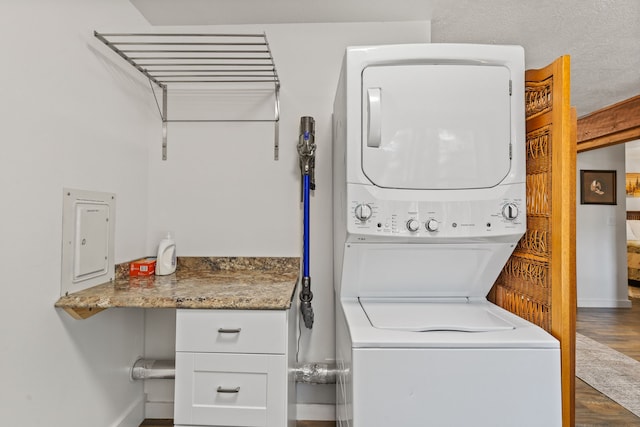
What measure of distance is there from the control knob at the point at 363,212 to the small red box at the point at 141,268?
1.21 m

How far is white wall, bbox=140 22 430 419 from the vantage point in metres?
1.92

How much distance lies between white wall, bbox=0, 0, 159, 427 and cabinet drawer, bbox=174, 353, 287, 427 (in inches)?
19.8

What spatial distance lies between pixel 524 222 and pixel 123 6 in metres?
2.19

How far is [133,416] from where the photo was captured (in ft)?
5.90

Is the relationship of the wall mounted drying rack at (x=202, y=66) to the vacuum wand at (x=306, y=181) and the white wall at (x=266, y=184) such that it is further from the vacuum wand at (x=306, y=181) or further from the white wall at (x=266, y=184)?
the vacuum wand at (x=306, y=181)

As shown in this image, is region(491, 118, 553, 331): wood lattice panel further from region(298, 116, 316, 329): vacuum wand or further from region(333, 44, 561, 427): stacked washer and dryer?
region(298, 116, 316, 329): vacuum wand

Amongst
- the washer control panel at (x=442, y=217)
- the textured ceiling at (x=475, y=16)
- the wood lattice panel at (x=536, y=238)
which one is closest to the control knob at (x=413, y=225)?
the washer control panel at (x=442, y=217)

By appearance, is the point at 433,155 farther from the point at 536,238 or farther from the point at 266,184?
the point at 266,184

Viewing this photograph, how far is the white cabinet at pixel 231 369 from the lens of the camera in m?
1.27

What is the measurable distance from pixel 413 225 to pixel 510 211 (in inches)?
15.1

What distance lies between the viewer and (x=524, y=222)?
128 centimetres

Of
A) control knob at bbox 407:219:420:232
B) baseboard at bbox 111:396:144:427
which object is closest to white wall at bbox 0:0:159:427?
baseboard at bbox 111:396:144:427

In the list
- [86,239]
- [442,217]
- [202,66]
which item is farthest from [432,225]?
[202,66]

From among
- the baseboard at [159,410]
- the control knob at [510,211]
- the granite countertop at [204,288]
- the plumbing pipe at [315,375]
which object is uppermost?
the control knob at [510,211]
